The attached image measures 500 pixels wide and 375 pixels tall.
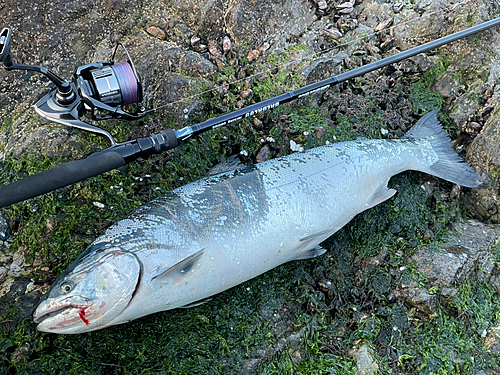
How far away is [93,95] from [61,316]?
5.42ft

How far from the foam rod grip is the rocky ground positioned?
2.18 ft

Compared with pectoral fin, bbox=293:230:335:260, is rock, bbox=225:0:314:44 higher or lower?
higher

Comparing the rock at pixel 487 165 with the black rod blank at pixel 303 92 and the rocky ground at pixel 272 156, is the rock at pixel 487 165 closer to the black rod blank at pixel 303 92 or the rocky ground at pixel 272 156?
the rocky ground at pixel 272 156

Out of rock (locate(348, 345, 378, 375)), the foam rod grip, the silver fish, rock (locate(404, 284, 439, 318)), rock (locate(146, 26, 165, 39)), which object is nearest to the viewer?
the foam rod grip

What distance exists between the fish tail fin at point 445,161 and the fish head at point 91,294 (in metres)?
2.79

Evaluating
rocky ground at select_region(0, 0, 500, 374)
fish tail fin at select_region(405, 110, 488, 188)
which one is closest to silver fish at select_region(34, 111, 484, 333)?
fish tail fin at select_region(405, 110, 488, 188)

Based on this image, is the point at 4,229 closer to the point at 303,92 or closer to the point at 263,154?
the point at 263,154

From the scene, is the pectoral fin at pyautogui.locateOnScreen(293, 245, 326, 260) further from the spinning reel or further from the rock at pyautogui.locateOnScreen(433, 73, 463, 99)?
the rock at pyautogui.locateOnScreen(433, 73, 463, 99)

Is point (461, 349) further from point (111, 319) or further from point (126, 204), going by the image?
point (126, 204)

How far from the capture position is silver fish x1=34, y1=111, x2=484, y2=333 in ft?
8.33

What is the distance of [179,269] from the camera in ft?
8.71

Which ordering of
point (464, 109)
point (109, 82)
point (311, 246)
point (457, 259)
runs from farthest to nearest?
1. point (464, 109)
2. point (457, 259)
3. point (311, 246)
4. point (109, 82)

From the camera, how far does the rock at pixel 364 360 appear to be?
2922 millimetres

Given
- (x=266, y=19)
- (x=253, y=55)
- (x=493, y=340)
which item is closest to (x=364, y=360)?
(x=493, y=340)
